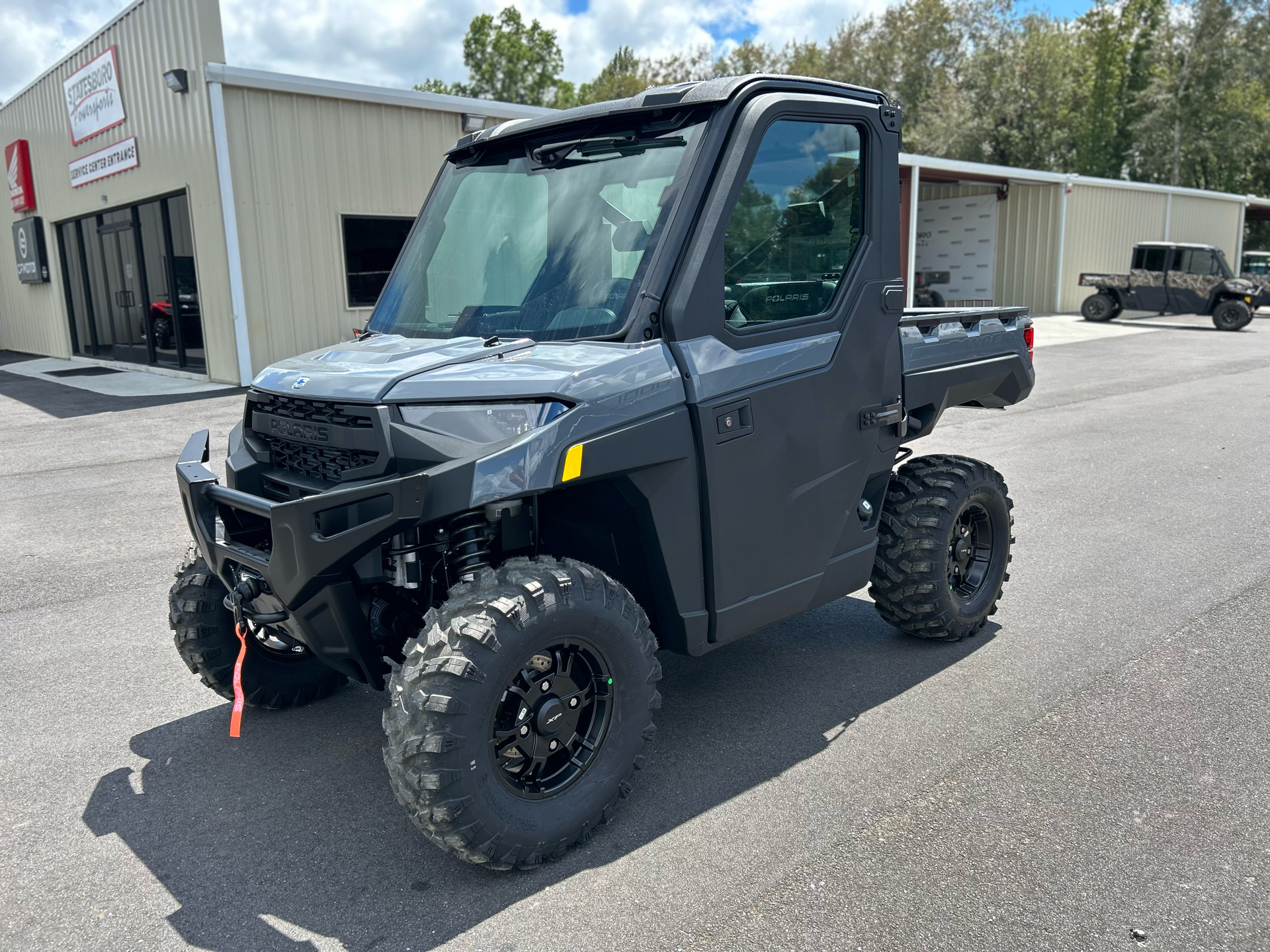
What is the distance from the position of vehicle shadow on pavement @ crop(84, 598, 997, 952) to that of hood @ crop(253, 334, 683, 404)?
1370mm

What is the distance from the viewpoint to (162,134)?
53.0ft

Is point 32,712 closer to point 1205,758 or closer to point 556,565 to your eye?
point 556,565

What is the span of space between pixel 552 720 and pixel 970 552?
263cm

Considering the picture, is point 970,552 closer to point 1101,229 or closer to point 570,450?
point 570,450

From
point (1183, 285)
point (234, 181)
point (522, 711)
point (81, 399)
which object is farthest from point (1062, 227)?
point (522, 711)

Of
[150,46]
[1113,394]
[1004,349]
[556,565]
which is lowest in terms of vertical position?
[1113,394]

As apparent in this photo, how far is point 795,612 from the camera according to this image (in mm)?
3832

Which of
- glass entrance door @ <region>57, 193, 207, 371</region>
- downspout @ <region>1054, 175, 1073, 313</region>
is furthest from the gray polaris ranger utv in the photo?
downspout @ <region>1054, 175, 1073, 313</region>

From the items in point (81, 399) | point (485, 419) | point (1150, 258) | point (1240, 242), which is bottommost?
point (81, 399)

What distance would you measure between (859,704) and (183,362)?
16222mm

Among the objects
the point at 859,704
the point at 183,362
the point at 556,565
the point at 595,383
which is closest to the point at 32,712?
the point at 556,565

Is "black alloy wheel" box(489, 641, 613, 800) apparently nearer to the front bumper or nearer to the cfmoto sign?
the front bumper

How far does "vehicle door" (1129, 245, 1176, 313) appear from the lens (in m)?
24.5

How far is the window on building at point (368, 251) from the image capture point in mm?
16266
